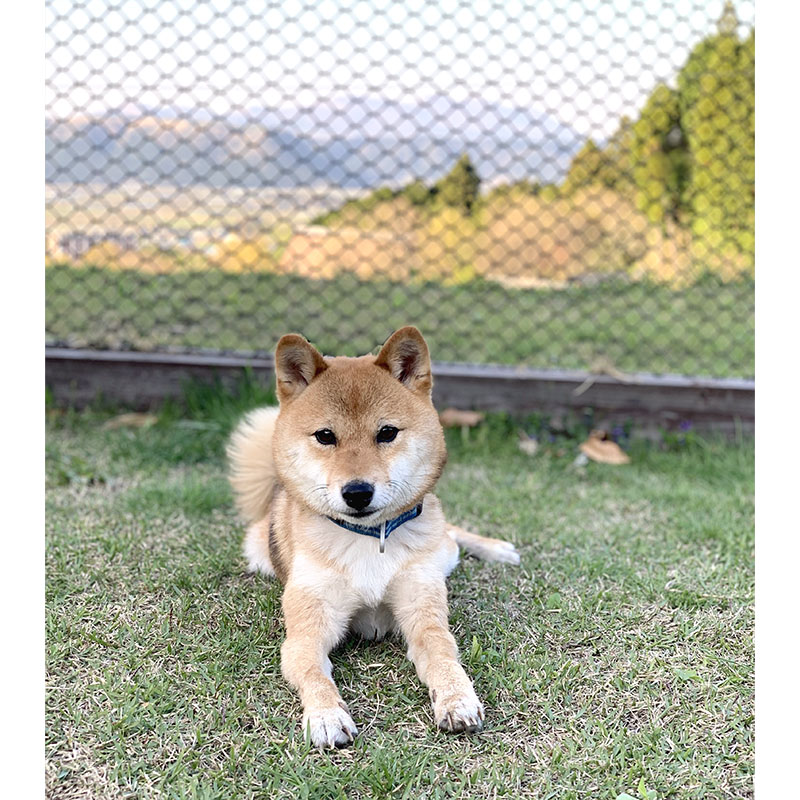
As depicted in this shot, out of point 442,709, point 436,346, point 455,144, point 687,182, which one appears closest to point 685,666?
point 442,709

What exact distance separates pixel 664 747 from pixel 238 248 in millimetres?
3930

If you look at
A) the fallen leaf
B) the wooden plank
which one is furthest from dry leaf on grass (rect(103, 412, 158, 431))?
the fallen leaf

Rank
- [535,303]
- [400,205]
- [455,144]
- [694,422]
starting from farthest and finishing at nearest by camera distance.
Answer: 1. [535,303]
2. [400,205]
3. [455,144]
4. [694,422]

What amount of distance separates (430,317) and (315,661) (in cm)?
329

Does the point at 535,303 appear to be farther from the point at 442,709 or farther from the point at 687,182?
the point at 442,709

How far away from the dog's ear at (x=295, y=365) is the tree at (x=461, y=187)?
294 cm

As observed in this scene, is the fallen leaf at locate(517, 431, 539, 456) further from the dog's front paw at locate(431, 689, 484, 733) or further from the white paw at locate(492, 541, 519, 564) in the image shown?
the dog's front paw at locate(431, 689, 484, 733)

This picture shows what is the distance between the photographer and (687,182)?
5422mm

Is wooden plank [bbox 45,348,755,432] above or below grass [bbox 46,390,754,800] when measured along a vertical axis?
above

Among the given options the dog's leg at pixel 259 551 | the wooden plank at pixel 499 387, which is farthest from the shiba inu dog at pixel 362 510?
the wooden plank at pixel 499 387

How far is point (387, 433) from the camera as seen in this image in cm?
203

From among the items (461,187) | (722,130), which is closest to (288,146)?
(461,187)

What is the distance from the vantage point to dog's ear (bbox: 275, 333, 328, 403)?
2.09 m

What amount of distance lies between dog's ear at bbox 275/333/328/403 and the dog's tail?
569 millimetres
